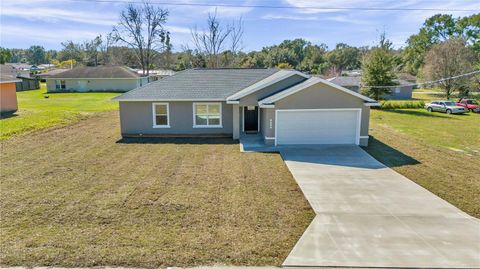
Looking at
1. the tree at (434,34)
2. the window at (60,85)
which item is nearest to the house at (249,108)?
the window at (60,85)

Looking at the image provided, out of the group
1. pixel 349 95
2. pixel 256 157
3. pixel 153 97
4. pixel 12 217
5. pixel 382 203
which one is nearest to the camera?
pixel 12 217

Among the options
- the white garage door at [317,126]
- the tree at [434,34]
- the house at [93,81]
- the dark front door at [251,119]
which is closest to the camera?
the white garage door at [317,126]

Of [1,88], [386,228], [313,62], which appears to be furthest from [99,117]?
[313,62]

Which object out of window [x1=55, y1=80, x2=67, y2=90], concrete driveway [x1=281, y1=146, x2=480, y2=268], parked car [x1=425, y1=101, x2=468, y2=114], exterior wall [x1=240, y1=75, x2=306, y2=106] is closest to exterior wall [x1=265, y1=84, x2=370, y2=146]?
exterior wall [x1=240, y1=75, x2=306, y2=106]

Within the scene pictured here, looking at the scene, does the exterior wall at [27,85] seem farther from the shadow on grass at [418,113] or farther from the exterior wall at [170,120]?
the shadow on grass at [418,113]

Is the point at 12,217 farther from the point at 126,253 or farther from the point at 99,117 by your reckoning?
the point at 99,117

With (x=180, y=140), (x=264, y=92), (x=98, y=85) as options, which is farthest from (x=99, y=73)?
(x=264, y=92)
